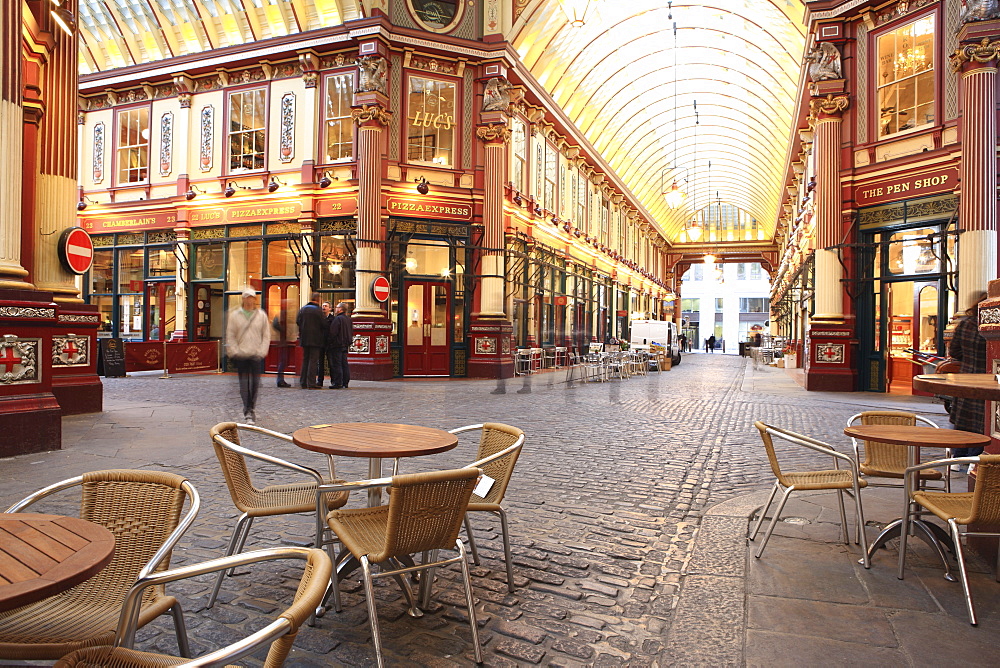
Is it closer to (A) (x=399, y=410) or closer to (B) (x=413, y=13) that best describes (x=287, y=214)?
(B) (x=413, y=13)

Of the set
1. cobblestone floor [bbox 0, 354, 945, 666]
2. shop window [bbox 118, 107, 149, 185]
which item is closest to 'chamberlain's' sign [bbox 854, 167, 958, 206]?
cobblestone floor [bbox 0, 354, 945, 666]

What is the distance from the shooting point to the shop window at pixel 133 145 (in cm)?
1933

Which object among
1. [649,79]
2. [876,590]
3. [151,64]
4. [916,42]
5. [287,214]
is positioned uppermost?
[649,79]

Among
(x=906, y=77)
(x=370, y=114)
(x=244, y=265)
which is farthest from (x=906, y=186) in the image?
(x=244, y=265)

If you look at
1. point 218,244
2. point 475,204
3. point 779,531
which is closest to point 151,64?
point 218,244

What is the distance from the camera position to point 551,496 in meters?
5.20

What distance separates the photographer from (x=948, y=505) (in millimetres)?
3395

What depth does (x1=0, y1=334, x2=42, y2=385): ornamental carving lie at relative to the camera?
637 cm

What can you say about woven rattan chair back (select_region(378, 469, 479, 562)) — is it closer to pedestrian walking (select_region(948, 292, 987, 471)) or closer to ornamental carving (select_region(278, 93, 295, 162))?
pedestrian walking (select_region(948, 292, 987, 471))

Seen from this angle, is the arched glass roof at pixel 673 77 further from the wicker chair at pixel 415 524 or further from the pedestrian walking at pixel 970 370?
the wicker chair at pixel 415 524

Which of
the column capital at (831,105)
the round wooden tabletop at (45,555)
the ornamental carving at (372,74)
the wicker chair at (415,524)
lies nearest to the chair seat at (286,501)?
the wicker chair at (415,524)

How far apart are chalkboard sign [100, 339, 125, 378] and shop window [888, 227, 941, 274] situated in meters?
17.6

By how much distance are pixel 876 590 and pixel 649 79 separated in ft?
85.0

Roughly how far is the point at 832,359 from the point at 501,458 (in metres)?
13.1
